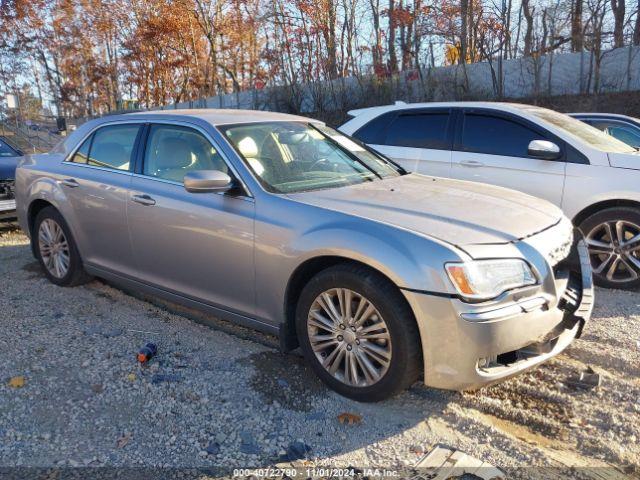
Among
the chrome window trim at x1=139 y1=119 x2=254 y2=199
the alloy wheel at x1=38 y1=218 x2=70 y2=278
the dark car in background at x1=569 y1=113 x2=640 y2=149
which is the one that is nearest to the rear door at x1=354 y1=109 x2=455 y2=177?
the dark car in background at x1=569 y1=113 x2=640 y2=149

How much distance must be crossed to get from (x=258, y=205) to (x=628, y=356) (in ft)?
8.66

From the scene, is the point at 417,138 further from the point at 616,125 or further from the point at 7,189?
the point at 7,189

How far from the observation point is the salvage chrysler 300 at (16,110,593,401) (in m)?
2.90

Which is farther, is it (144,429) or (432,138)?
(432,138)

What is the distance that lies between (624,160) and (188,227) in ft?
13.1

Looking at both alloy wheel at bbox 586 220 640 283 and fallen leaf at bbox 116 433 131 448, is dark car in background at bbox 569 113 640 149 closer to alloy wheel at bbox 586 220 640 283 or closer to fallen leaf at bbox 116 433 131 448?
alloy wheel at bbox 586 220 640 283

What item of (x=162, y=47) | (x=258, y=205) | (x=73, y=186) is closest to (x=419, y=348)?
(x=258, y=205)

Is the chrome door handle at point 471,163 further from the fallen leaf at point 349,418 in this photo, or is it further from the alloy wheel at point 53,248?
the alloy wheel at point 53,248

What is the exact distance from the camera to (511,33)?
61.8 feet

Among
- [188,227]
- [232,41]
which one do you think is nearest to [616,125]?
[188,227]

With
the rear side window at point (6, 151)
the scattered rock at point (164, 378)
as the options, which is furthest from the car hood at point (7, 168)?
the scattered rock at point (164, 378)

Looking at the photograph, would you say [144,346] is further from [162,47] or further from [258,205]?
[162,47]

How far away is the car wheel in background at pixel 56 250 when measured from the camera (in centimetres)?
514

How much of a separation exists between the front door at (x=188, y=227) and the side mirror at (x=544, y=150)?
10.5ft
